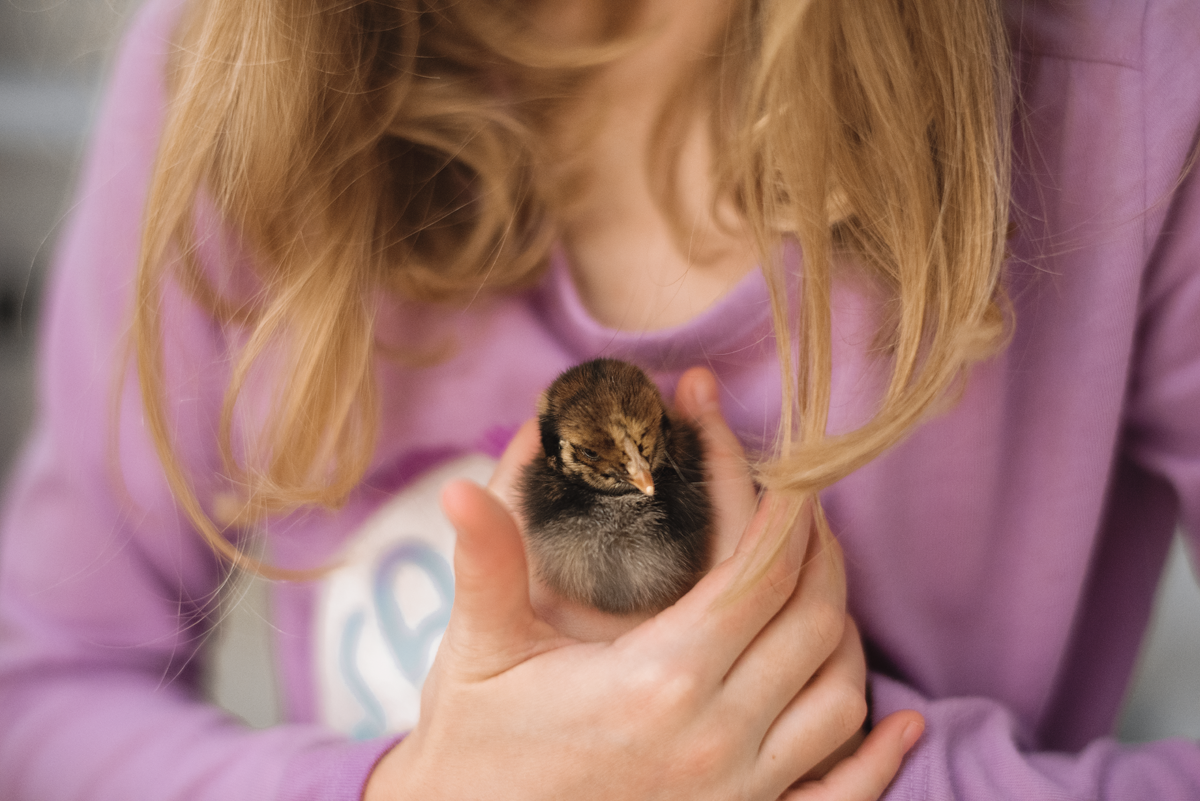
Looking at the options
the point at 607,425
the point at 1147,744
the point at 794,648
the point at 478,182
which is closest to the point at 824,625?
the point at 794,648

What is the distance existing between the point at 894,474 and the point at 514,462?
1.30 ft

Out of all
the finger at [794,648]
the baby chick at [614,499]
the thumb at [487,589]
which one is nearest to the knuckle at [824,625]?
the finger at [794,648]

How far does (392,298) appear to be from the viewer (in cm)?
85

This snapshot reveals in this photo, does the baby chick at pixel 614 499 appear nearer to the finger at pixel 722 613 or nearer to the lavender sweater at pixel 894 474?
the finger at pixel 722 613

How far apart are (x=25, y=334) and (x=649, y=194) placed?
2.51 ft

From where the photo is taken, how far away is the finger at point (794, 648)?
628 millimetres

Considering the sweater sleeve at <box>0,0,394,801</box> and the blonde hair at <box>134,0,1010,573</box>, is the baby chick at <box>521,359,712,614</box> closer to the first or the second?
the blonde hair at <box>134,0,1010,573</box>

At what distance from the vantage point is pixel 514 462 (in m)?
0.75

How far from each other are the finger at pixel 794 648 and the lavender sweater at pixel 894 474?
124 mm

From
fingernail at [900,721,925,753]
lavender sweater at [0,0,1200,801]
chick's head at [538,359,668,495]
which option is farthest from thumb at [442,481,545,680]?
fingernail at [900,721,925,753]

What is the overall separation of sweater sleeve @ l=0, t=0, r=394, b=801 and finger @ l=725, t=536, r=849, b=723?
21.4 inches

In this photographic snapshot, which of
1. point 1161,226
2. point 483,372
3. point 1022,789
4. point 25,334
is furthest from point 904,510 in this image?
point 25,334

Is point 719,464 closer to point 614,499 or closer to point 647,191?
point 614,499

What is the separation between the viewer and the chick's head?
23.4 inches
